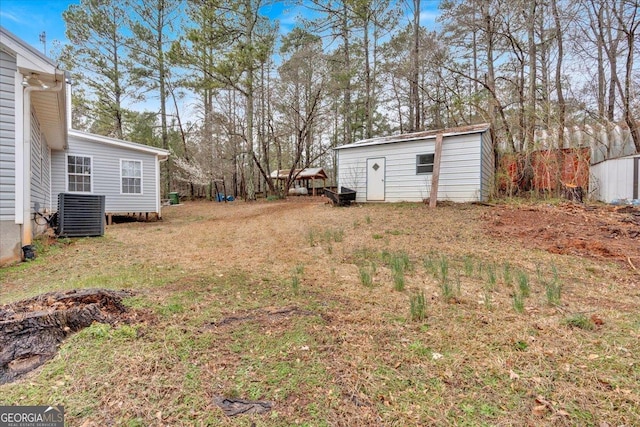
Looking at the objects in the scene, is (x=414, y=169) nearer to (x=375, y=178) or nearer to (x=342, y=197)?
(x=375, y=178)

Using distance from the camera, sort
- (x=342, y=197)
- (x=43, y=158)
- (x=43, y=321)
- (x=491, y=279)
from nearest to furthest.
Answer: (x=43, y=321), (x=491, y=279), (x=43, y=158), (x=342, y=197)

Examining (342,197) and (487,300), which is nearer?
(487,300)

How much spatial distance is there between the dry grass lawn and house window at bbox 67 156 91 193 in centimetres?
610

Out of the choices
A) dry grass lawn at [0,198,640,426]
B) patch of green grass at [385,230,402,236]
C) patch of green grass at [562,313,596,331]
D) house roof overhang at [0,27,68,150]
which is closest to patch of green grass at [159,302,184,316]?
dry grass lawn at [0,198,640,426]

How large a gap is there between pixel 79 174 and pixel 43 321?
9.61m

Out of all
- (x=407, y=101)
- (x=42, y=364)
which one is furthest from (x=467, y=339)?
(x=407, y=101)

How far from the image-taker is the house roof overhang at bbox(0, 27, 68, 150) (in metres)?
4.66

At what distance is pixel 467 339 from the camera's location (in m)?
2.21

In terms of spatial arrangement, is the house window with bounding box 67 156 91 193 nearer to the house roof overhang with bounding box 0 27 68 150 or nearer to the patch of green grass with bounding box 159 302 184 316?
the house roof overhang with bounding box 0 27 68 150

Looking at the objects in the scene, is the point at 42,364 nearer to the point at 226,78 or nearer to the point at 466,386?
the point at 466,386

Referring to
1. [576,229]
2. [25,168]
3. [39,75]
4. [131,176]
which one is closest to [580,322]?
[576,229]

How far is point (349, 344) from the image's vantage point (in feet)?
7.12

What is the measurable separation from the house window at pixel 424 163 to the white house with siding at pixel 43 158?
884 cm

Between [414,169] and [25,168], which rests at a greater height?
[414,169]
